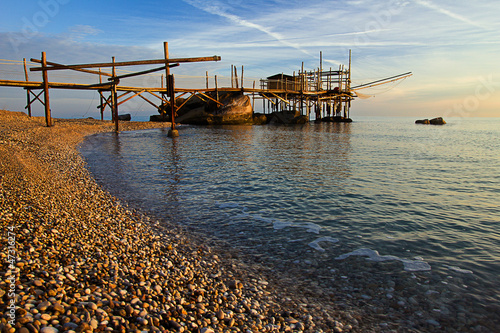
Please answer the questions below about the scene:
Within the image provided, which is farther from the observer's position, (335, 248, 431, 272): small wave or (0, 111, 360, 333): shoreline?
(335, 248, 431, 272): small wave

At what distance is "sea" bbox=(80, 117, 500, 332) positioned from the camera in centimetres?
416

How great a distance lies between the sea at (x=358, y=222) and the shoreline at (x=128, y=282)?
0.62 m

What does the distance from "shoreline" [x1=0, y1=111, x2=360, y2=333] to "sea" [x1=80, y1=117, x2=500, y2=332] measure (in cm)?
62

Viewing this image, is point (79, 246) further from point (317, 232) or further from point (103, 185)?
point (103, 185)

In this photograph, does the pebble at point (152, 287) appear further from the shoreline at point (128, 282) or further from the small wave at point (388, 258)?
the small wave at point (388, 258)

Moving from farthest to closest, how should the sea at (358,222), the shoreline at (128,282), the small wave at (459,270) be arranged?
1. the small wave at (459,270)
2. the sea at (358,222)
3. the shoreline at (128,282)

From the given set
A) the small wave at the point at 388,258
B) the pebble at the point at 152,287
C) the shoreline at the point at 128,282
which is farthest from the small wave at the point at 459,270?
the shoreline at the point at 128,282

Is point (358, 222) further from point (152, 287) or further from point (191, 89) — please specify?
point (191, 89)

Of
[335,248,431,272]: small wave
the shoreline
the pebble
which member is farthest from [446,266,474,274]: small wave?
the shoreline

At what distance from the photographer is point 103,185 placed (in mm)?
9812

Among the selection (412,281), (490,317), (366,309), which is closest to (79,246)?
(366,309)

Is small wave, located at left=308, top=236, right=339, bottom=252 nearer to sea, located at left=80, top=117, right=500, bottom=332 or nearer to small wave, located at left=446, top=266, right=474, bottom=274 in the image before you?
sea, located at left=80, top=117, right=500, bottom=332

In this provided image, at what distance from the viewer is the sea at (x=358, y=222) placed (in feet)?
13.7

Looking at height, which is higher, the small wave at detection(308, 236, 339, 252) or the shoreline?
the shoreline
